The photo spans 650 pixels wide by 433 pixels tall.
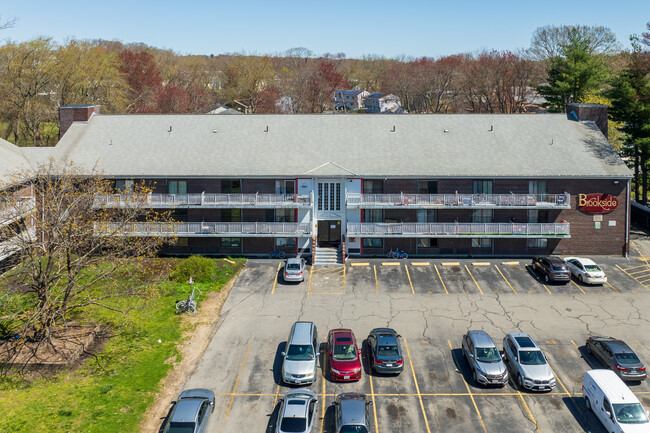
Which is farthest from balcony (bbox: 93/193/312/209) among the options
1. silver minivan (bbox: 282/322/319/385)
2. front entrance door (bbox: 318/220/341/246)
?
silver minivan (bbox: 282/322/319/385)

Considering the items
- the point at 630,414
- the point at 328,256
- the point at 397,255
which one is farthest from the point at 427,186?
the point at 630,414

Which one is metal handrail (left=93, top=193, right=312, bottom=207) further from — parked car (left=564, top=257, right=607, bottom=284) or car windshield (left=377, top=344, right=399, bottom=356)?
parked car (left=564, top=257, right=607, bottom=284)

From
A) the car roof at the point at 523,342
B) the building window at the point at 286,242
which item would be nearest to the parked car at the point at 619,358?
the car roof at the point at 523,342

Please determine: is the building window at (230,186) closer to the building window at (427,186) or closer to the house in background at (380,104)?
the building window at (427,186)

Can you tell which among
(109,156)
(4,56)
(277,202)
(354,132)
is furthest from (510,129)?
(4,56)

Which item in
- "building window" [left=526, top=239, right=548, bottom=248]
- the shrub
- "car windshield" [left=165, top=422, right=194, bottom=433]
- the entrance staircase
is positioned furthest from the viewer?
"building window" [left=526, top=239, right=548, bottom=248]

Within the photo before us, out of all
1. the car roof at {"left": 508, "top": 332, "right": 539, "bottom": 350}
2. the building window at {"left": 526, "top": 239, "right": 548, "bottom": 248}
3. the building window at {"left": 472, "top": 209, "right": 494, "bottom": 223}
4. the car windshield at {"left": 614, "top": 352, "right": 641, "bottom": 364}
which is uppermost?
the building window at {"left": 472, "top": 209, "right": 494, "bottom": 223}
